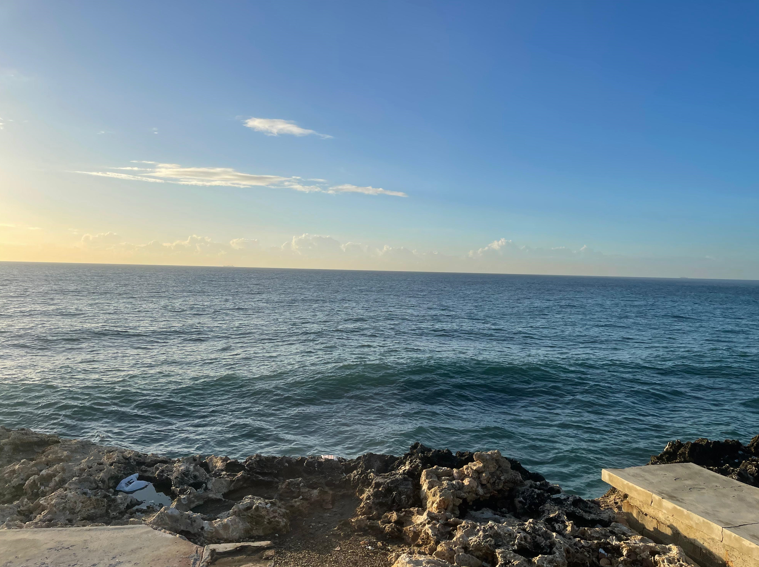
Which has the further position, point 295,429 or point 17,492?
point 295,429

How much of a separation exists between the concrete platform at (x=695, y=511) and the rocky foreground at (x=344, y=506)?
678 millimetres

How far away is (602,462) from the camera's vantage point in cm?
1602

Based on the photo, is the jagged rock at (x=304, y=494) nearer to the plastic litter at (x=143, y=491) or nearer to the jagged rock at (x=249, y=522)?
the jagged rock at (x=249, y=522)

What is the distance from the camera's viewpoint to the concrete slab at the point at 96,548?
271 inches

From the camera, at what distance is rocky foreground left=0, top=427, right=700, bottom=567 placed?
7473 millimetres

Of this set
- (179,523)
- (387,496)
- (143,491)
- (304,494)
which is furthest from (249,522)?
(143,491)

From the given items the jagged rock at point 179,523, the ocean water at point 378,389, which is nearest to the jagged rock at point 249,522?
the jagged rock at point 179,523

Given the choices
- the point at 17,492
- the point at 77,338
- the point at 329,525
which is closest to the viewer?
the point at 329,525

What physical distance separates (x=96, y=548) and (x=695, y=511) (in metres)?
10.0

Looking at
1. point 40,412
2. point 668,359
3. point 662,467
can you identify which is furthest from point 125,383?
point 668,359

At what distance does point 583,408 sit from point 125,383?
22.9m

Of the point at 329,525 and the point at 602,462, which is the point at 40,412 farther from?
the point at 602,462

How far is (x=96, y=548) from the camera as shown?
7246mm

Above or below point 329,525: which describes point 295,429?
below
